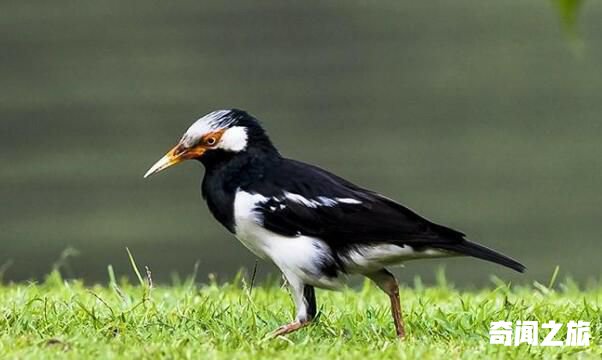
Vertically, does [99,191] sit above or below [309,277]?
below

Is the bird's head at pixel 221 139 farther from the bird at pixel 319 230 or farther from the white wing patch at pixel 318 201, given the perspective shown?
the white wing patch at pixel 318 201

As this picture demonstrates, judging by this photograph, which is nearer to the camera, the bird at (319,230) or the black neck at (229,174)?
the bird at (319,230)

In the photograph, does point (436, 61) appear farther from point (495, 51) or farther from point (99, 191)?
point (99, 191)

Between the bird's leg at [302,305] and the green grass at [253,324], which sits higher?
the bird's leg at [302,305]

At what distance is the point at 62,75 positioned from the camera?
2205cm

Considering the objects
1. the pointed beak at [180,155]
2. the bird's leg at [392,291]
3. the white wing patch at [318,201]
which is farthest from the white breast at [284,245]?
the pointed beak at [180,155]

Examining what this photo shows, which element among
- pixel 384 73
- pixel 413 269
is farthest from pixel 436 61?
A: pixel 413 269

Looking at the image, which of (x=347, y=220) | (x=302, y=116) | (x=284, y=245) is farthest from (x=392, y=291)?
(x=302, y=116)

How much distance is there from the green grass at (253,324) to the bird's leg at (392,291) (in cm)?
7

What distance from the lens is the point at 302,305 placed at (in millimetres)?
6293

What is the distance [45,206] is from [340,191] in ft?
37.3

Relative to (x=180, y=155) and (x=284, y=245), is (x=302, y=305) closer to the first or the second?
(x=284, y=245)

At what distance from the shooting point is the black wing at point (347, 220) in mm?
6172

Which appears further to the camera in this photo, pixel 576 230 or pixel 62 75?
pixel 62 75
